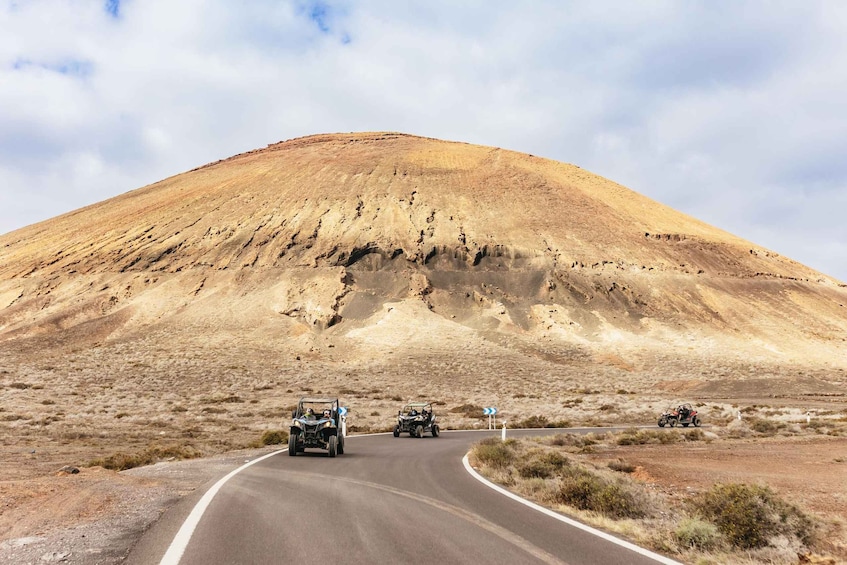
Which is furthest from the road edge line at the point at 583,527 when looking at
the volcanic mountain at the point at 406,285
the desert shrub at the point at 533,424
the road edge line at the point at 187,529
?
the volcanic mountain at the point at 406,285

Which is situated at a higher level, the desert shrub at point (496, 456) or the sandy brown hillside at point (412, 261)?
the sandy brown hillside at point (412, 261)

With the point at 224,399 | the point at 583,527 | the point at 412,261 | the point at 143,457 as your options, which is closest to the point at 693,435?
the point at 583,527

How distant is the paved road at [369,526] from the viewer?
21.2 feet

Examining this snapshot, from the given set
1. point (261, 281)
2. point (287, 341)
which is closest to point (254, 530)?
point (287, 341)

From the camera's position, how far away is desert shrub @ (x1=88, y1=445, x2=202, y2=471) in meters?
16.2

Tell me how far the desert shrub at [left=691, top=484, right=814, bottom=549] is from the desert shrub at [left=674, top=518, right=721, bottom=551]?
0.26 metres

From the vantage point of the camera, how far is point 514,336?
6644cm

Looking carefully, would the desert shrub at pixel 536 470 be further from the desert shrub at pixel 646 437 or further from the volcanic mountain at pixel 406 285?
the volcanic mountain at pixel 406 285

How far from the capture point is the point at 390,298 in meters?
73.4

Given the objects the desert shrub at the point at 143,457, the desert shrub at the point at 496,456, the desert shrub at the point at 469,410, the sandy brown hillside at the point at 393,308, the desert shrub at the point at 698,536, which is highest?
the sandy brown hillside at the point at 393,308

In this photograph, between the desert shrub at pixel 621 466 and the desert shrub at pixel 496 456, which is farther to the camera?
the desert shrub at pixel 621 466

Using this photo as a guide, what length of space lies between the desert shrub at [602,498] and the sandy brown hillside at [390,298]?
966 inches

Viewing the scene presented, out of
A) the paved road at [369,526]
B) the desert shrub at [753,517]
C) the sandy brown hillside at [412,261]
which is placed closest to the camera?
the paved road at [369,526]

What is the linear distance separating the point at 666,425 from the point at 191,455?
24.4 meters
